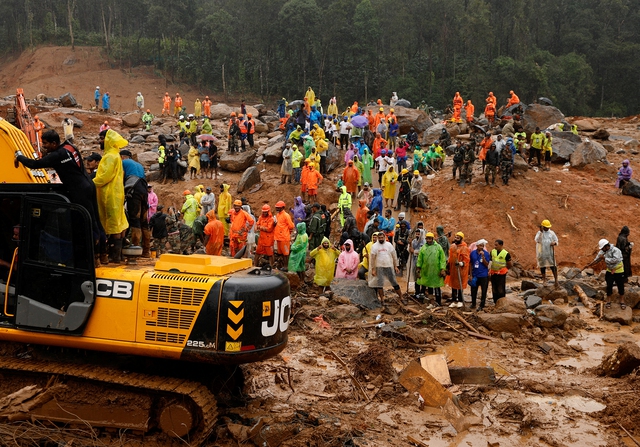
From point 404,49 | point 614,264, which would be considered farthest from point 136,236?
point 404,49

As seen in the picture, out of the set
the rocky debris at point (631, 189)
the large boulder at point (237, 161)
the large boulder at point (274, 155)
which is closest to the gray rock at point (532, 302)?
the rocky debris at point (631, 189)

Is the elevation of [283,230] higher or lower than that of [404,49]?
lower

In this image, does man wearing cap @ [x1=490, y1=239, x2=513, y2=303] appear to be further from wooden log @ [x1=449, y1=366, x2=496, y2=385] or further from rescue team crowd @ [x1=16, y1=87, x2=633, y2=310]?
wooden log @ [x1=449, y1=366, x2=496, y2=385]

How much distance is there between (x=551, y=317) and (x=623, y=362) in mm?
2759

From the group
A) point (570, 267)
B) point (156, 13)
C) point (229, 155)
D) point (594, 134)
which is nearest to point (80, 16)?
point (156, 13)

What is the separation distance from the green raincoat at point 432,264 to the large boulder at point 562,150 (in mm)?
13827

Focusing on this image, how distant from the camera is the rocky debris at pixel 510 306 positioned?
1170 cm

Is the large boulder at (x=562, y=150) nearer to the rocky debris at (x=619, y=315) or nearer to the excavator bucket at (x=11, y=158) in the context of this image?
the rocky debris at (x=619, y=315)

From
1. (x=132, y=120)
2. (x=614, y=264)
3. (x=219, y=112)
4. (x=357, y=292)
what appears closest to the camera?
(x=357, y=292)

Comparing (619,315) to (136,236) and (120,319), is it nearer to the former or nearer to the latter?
(136,236)

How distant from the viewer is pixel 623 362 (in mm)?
8766

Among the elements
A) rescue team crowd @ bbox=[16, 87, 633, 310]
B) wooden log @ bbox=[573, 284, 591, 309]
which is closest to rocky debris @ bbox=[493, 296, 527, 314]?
rescue team crowd @ bbox=[16, 87, 633, 310]

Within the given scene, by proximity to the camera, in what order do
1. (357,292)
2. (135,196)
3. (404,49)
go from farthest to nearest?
1. (404,49)
2. (357,292)
3. (135,196)

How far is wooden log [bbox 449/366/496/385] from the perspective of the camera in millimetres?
8625
